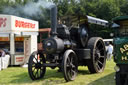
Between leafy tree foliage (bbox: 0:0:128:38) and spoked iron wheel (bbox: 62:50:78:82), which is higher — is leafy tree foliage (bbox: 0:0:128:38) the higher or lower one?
the higher one

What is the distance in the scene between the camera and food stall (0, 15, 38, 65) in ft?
37.0

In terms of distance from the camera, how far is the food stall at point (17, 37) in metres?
11.3

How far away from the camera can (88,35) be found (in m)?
8.21

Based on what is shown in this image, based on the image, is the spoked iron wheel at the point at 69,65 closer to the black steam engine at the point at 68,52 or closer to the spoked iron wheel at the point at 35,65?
the black steam engine at the point at 68,52

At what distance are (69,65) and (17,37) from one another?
6554 mm

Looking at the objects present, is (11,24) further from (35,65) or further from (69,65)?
(69,65)

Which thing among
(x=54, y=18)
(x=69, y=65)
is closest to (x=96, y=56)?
(x=69, y=65)

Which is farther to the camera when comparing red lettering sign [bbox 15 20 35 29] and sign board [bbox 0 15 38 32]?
red lettering sign [bbox 15 20 35 29]

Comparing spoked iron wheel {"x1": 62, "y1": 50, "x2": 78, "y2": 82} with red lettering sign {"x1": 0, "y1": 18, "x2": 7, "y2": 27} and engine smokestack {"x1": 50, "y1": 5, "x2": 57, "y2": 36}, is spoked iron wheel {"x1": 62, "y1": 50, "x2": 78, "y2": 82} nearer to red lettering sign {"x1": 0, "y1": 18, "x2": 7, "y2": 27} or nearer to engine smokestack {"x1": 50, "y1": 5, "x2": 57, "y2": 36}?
engine smokestack {"x1": 50, "y1": 5, "x2": 57, "y2": 36}

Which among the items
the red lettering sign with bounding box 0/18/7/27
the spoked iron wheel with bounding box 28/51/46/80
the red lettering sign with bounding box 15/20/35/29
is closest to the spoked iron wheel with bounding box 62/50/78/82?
the spoked iron wheel with bounding box 28/51/46/80

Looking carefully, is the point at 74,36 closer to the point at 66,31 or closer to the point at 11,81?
the point at 66,31

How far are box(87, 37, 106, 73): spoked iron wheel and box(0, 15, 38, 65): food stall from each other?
15.7ft

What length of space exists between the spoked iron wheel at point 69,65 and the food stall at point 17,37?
5.41 m

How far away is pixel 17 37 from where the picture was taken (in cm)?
1203
